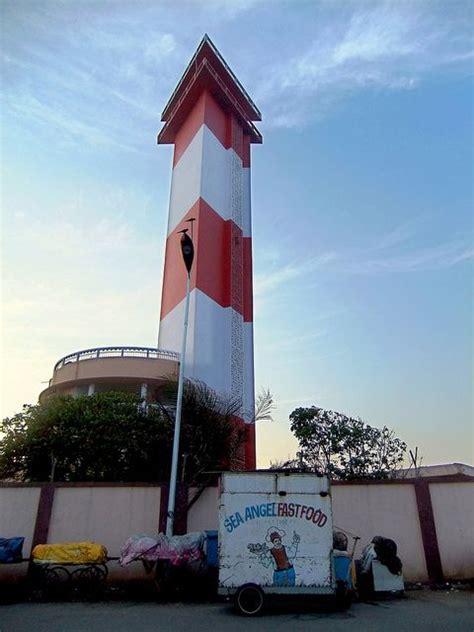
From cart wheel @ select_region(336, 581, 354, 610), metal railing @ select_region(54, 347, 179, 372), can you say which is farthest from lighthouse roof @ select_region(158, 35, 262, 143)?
cart wheel @ select_region(336, 581, 354, 610)

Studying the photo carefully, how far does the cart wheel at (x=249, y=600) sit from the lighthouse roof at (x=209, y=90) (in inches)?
1063

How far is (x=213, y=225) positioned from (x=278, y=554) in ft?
61.5

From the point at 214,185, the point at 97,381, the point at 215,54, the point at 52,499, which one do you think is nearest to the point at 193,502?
the point at 52,499

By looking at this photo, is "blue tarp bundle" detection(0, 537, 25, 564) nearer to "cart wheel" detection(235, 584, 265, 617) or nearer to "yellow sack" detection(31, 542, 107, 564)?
"yellow sack" detection(31, 542, 107, 564)

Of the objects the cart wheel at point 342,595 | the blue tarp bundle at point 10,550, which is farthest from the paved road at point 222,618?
the blue tarp bundle at point 10,550

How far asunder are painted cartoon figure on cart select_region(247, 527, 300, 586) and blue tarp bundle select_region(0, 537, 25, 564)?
15.6 ft

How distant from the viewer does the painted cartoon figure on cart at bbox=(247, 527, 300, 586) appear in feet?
26.9

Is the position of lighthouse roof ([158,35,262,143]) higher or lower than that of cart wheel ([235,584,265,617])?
higher

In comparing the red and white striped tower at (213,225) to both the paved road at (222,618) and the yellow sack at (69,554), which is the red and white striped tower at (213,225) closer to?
the yellow sack at (69,554)

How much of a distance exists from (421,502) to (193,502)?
5.48 meters

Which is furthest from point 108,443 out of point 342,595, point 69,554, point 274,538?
point 342,595

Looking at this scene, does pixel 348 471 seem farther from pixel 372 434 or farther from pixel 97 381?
pixel 97 381

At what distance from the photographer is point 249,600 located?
7984 millimetres

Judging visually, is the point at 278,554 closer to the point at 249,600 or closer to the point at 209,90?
the point at 249,600
